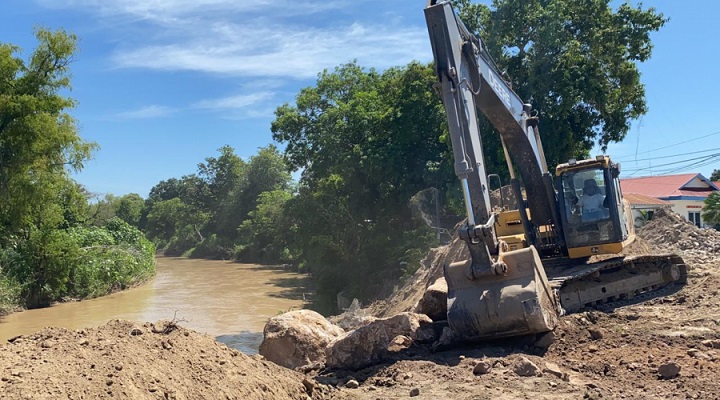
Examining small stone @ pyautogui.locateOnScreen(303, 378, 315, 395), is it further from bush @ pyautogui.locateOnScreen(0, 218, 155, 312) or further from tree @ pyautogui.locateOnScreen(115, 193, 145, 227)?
tree @ pyautogui.locateOnScreen(115, 193, 145, 227)

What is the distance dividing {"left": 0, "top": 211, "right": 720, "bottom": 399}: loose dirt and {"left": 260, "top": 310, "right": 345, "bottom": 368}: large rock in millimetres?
615

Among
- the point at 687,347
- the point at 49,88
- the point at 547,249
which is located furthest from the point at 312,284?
the point at 687,347

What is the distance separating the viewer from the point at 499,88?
934 cm

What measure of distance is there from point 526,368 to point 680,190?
3550 centimetres

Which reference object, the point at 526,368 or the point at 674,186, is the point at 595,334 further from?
the point at 674,186

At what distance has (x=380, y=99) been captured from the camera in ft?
96.3

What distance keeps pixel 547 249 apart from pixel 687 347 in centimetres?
341

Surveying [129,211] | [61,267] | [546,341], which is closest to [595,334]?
[546,341]

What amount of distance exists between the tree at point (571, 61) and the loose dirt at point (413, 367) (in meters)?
12.7

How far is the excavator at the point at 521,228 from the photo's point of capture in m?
7.23

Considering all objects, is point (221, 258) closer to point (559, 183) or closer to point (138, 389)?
point (559, 183)

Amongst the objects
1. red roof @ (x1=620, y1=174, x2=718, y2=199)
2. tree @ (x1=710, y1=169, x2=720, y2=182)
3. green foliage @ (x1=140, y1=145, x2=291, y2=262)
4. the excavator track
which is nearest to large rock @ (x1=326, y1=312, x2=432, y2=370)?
the excavator track

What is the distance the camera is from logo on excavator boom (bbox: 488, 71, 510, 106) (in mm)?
9047

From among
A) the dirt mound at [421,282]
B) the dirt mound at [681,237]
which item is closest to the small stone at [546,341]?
the dirt mound at [421,282]
